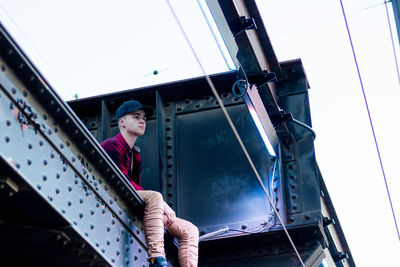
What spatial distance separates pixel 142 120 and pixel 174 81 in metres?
2.82

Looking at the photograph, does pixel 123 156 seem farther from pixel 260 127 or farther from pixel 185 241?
pixel 260 127

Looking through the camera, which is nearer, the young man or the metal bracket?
the young man

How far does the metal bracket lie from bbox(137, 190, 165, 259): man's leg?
2566 mm

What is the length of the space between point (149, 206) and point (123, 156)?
3.16 ft

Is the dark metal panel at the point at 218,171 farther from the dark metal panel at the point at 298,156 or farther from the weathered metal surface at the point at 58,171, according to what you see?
the weathered metal surface at the point at 58,171

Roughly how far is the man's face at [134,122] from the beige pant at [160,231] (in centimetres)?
118

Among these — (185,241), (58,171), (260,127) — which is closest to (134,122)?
(185,241)

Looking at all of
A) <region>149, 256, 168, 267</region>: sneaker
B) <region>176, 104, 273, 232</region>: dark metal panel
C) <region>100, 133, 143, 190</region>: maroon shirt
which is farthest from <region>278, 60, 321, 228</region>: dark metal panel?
Answer: <region>149, 256, 168, 267</region>: sneaker

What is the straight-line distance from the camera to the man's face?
9789 millimetres

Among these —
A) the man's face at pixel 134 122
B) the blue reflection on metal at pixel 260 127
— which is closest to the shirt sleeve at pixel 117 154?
the man's face at pixel 134 122

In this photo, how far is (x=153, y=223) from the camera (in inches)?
333

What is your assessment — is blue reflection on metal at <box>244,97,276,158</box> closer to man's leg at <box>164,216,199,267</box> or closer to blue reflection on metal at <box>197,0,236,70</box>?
blue reflection on metal at <box>197,0,236,70</box>

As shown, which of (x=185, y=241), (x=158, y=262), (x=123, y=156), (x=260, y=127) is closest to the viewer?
(x=158, y=262)

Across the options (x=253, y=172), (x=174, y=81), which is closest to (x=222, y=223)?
(x=253, y=172)
